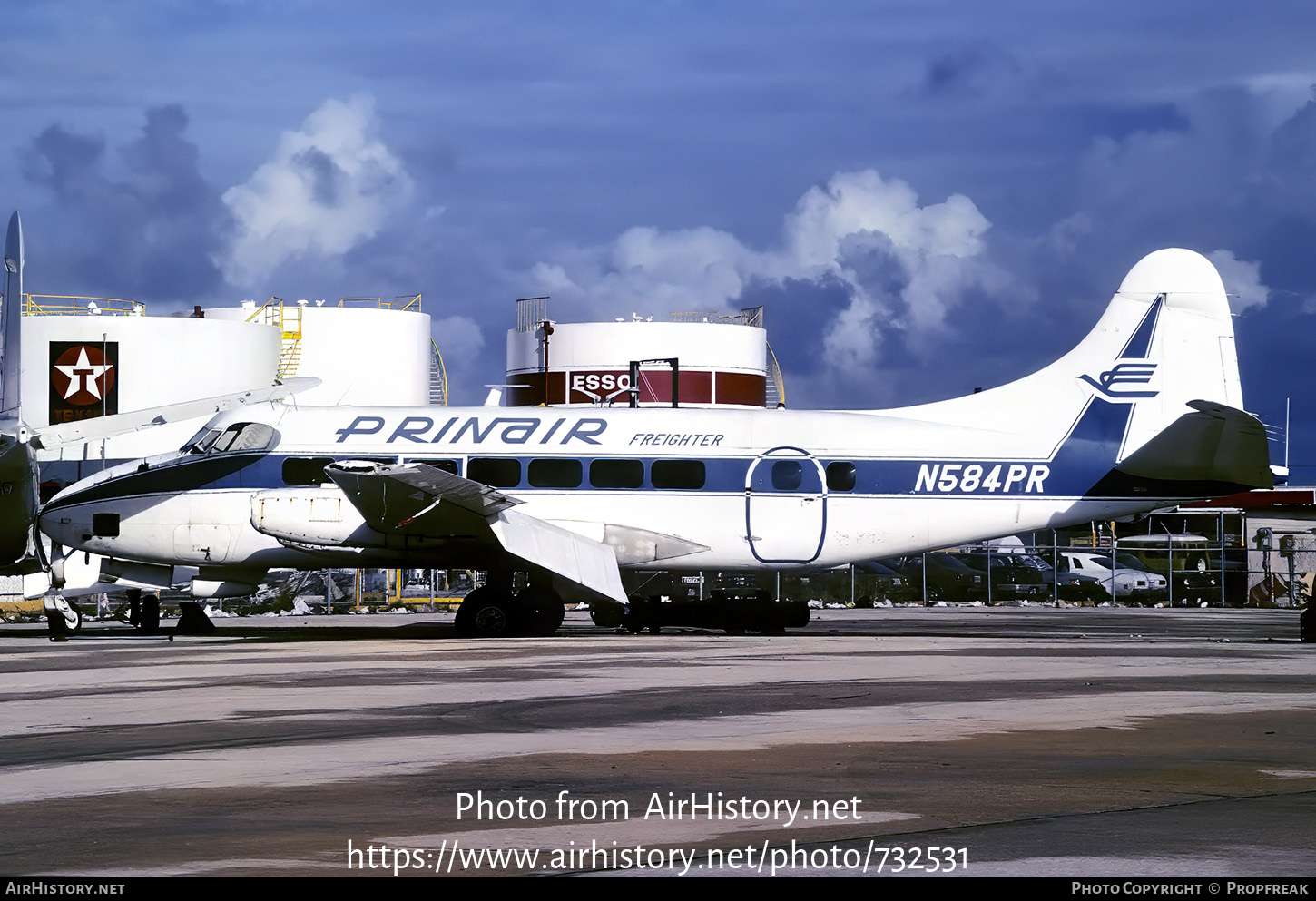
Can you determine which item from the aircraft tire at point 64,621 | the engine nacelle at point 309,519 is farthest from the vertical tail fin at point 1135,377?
the aircraft tire at point 64,621

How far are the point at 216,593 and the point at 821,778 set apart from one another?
22.6m

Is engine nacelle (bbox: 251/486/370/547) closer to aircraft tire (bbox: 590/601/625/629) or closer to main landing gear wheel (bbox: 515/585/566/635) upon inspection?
main landing gear wheel (bbox: 515/585/566/635)

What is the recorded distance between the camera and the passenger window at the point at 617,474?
28172 mm

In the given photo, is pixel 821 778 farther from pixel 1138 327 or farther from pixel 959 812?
pixel 1138 327

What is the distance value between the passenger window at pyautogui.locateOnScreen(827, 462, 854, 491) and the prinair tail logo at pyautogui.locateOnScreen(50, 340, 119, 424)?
1207 inches

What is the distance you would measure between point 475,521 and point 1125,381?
1360cm

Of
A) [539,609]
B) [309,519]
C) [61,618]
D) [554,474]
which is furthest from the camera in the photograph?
[554,474]

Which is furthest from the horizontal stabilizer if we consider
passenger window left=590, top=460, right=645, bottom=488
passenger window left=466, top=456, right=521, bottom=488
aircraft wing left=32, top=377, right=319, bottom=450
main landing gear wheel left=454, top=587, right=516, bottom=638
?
aircraft wing left=32, top=377, right=319, bottom=450

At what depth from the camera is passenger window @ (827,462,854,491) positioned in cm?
2847

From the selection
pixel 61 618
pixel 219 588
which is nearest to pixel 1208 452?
pixel 219 588

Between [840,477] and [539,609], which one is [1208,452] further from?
[539,609]

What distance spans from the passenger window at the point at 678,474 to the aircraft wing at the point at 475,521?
196 cm

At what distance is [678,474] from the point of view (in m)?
28.3

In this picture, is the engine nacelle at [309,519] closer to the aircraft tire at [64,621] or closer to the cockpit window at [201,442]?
the cockpit window at [201,442]
